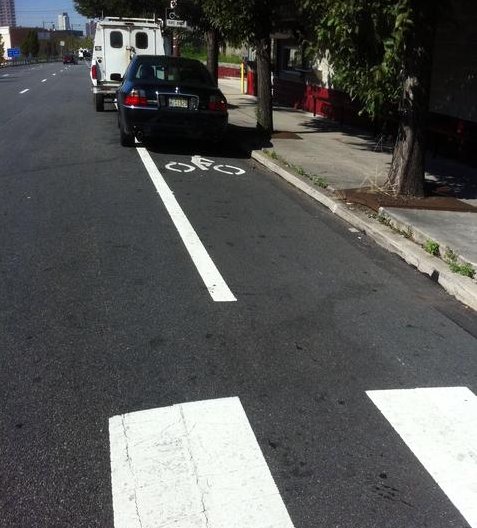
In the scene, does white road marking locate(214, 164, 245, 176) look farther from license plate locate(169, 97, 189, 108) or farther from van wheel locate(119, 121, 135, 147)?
van wheel locate(119, 121, 135, 147)

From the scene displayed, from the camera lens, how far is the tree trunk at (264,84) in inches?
517

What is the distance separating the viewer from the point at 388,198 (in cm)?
808

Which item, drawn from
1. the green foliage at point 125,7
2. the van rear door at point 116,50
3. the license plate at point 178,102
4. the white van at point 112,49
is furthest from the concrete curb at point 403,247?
the green foliage at point 125,7

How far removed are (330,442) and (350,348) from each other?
114 cm

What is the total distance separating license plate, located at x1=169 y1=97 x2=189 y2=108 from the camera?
1091cm

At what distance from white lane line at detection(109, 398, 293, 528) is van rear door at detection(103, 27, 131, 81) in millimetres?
16716

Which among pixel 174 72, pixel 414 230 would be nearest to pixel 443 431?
pixel 414 230

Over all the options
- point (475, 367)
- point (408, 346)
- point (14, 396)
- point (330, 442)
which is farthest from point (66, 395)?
point (475, 367)

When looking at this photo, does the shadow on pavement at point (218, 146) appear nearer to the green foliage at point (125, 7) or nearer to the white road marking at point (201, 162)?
the white road marking at point (201, 162)

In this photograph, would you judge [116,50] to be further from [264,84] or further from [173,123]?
[173,123]

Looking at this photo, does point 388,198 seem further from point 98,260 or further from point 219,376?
point 219,376

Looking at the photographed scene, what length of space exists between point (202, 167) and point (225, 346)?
6877 mm

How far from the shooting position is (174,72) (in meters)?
11.7

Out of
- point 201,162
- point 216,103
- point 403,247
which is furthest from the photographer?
point 216,103
